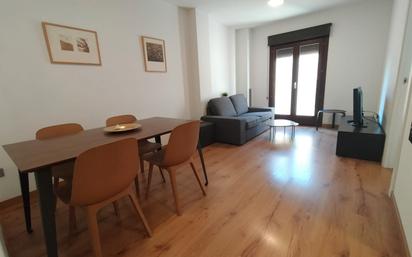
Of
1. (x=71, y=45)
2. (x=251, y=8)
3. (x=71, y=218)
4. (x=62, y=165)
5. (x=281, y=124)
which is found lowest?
(x=71, y=218)

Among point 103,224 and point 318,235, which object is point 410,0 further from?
point 103,224

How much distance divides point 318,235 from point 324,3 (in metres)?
4.07

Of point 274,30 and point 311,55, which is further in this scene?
point 274,30

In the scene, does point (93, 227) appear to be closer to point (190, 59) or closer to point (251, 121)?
point (251, 121)

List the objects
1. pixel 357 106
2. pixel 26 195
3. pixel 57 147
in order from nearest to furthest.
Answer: pixel 57 147
pixel 26 195
pixel 357 106

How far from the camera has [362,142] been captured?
2.62m

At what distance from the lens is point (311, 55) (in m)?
4.44

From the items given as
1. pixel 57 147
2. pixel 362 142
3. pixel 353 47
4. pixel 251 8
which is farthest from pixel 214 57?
pixel 57 147

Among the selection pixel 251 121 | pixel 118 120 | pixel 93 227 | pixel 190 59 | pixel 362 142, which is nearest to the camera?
pixel 93 227

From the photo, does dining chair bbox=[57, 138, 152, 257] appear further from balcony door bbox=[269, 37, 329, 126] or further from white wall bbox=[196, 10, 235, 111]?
balcony door bbox=[269, 37, 329, 126]

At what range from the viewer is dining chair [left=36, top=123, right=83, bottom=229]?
58.7 inches

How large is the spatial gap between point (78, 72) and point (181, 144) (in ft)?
5.35

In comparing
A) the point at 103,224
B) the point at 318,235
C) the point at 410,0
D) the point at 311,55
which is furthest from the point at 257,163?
the point at 311,55

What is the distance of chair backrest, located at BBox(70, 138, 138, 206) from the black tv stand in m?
2.81
